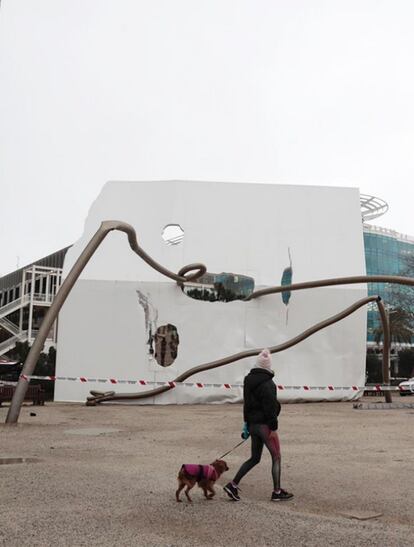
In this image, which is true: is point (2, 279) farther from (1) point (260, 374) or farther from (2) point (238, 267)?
(1) point (260, 374)

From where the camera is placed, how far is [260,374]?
20.9 feet

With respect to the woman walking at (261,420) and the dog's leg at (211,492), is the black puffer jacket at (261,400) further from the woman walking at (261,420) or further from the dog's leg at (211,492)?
the dog's leg at (211,492)

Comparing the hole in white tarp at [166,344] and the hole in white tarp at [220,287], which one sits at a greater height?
the hole in white tarp at [220,287]

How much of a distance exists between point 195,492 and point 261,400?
1308 mm

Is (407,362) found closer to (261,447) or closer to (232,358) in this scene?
(232,358)

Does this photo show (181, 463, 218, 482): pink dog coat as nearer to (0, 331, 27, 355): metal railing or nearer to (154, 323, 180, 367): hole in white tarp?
(154, 323, 180, 367): hole in white tarp

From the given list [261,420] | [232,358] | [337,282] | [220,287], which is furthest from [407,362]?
[261,420]

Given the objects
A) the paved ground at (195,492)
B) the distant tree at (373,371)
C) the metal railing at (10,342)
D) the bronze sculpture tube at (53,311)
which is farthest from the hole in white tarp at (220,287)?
the distant tree at (373,371)

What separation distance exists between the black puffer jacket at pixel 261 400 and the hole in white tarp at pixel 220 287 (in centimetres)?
1650

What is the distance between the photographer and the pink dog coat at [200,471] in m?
5.96

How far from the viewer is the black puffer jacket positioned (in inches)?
245

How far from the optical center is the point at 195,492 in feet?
21.8

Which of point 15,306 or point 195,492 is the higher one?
point 15,306

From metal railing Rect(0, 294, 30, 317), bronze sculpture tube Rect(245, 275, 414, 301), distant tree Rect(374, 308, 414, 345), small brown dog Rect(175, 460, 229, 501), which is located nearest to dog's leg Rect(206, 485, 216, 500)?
small brown dog Rect(175, 460, 229, 501)
